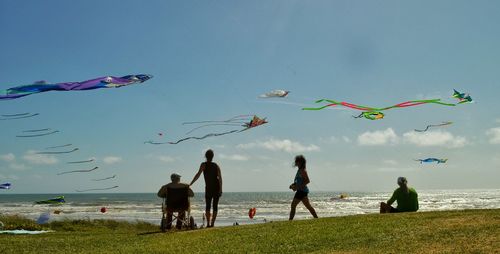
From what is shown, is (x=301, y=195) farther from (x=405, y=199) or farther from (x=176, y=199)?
(x=176, y=199)

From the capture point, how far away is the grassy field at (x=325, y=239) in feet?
28.5

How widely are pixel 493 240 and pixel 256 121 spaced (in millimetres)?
12234

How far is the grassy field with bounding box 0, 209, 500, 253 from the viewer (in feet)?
28.5

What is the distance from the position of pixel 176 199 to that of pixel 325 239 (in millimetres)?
4511

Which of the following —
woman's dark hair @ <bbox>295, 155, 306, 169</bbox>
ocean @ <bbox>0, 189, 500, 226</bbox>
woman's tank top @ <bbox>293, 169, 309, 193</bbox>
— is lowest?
ocean @ <bbox>0, 189, 500, 226</bbox>

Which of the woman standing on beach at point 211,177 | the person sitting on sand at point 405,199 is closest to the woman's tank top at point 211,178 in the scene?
the woman standing on beach at point 211,177

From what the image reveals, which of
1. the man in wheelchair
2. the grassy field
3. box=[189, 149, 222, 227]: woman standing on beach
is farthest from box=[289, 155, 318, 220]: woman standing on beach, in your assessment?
the man in wheelchair

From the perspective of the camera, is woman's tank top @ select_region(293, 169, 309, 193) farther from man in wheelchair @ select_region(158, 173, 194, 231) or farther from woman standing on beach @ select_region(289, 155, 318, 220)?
→ man in wheelchair @ select_region(158, 173, 194, 231)

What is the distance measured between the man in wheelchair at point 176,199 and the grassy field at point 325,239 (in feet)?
3.83

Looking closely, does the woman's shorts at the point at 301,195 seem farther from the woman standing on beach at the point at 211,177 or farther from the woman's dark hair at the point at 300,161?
the woman standing on beach at the point at 211,177

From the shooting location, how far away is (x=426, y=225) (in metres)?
10.2

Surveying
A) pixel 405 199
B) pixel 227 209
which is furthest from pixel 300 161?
pixel 227 209

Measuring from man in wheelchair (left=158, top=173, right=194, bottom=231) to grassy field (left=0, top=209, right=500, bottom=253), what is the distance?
1166 mm

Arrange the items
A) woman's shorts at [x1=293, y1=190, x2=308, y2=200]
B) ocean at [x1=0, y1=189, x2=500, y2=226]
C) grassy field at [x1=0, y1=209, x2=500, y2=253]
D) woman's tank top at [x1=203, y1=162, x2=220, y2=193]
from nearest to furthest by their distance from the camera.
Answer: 1. grassy field at [x1=0, y1=209, x2=500, y2=253]
2. woman's tank top at [x1=203, y1=162, x2=220, y2=193]
3. woman's shorts at [x1=293, y1=190, x2=308, y2=200]
4. ocean at [x1=0, y1=189, x2=500, y2=226]
